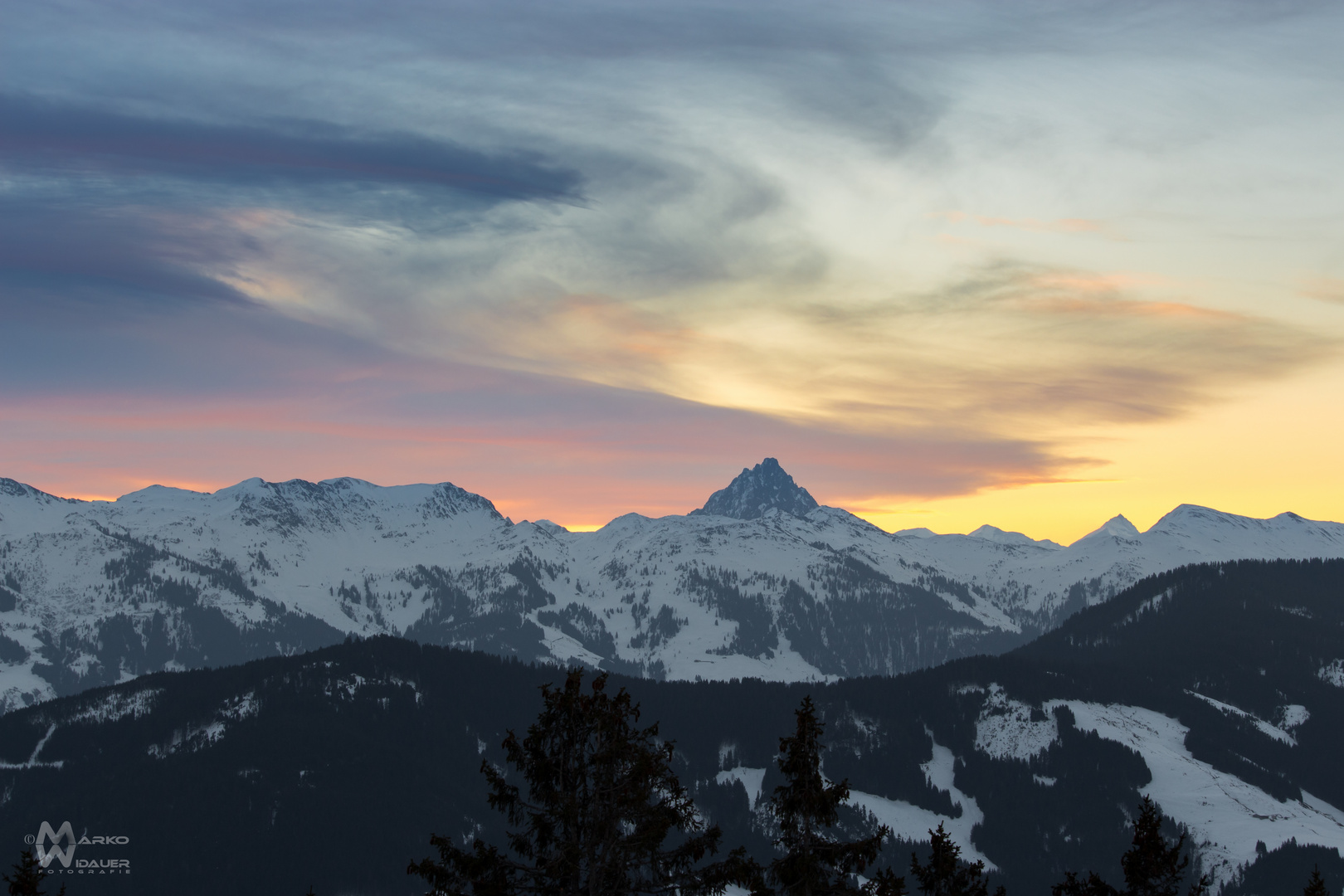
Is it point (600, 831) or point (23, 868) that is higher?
point (600, 831)

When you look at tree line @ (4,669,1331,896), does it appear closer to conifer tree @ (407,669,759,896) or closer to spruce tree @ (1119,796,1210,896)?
conifer tree @ (407,669,759,896)

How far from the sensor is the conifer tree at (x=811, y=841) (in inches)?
1469

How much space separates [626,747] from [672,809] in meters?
2.34

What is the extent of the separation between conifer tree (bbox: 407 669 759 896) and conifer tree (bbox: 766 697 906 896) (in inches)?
136

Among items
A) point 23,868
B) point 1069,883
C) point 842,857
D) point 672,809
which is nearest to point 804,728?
point 842,857

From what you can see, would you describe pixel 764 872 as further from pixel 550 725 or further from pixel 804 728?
pixel 550 725

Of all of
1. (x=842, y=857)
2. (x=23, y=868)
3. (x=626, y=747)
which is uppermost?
(x=626, y=747)

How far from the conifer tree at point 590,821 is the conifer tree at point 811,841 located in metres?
3.47

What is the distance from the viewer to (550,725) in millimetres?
34594

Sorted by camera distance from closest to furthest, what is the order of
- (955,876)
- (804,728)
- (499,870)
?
(499,870) → (804,728) → (955,876)

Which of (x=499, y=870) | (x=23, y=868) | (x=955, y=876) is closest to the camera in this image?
(x=499, y=870)

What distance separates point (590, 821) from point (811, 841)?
8034 millimetres

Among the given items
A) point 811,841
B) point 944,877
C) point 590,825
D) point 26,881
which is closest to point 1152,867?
point 944,877

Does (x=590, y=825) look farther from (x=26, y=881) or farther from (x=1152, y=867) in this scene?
(x=1152, y=867)
